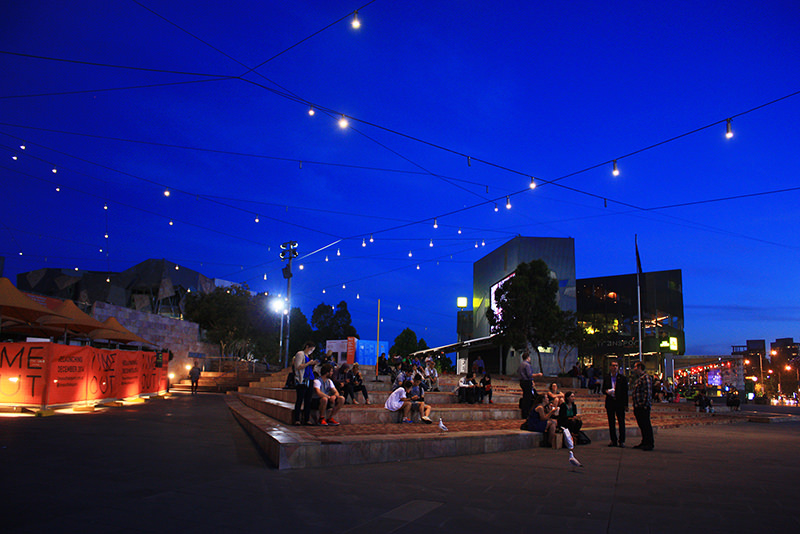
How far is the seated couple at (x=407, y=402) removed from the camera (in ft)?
36.7

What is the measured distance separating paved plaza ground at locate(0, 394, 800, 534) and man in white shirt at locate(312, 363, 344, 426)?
142cm

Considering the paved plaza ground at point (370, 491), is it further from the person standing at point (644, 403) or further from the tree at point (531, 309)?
the tree at point (531, 309)

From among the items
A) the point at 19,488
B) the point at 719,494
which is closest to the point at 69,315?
the point at 19,488

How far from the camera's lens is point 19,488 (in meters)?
4.62

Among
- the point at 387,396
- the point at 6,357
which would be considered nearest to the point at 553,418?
the point at 387,396

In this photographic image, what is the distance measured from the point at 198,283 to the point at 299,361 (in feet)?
187

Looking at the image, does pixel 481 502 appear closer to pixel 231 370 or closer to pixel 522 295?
pixel 522 295

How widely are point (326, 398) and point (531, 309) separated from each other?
70.9 ft

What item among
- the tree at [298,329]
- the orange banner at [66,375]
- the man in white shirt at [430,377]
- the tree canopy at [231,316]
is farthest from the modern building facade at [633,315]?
the orange banner at [66,375]

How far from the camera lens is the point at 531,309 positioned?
29156 millimetres

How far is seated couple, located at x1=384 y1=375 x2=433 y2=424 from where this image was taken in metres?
11.2

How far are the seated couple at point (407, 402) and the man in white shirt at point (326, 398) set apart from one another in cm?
158

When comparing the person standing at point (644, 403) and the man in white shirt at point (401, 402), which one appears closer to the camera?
the person standing at point (644, 403)

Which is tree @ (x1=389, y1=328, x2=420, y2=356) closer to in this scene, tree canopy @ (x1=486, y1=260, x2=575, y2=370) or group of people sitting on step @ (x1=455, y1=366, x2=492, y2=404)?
tree canopy @ (x1=486, y1=260, x2=575, y2=370)
